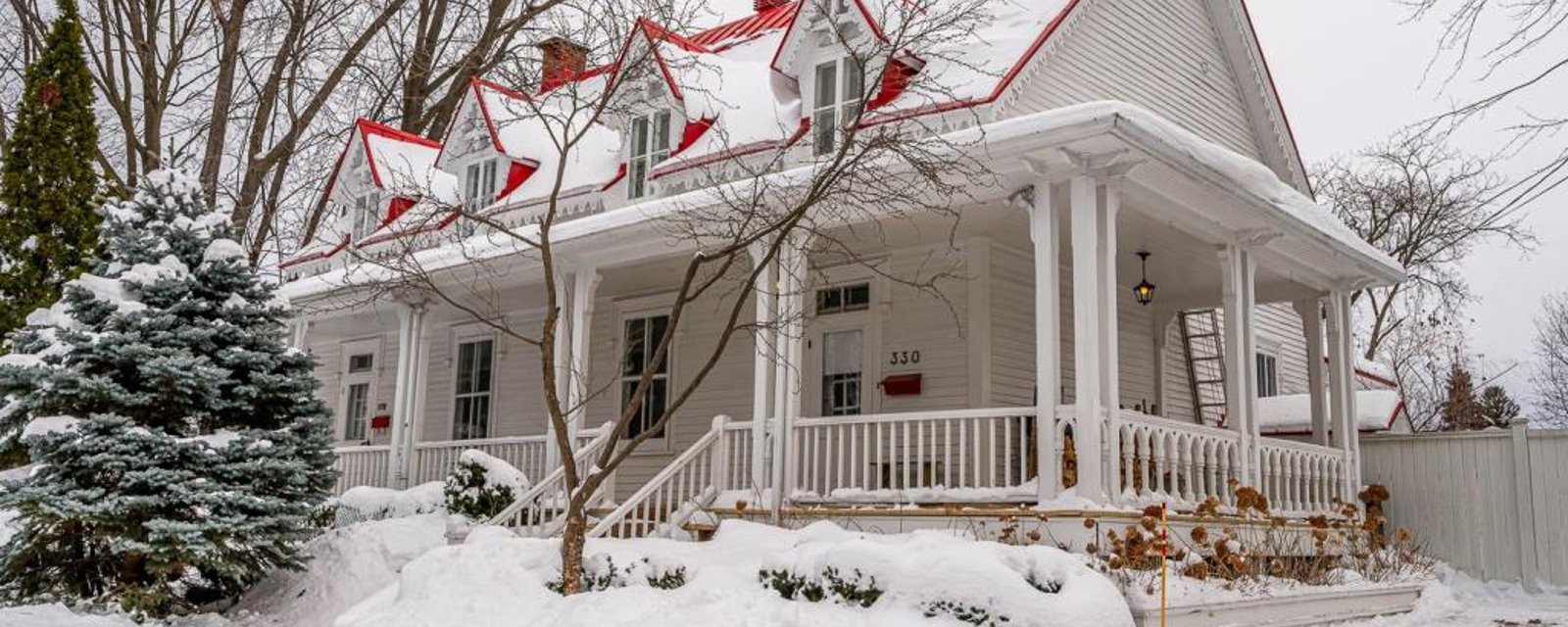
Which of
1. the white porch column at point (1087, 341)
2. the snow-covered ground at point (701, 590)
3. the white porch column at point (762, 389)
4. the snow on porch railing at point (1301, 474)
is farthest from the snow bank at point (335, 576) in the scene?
the snow on porch railing at point (1301, 474)

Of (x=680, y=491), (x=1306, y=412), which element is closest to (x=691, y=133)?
(x=680, y=491)

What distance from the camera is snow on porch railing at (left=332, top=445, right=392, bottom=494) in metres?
15.7

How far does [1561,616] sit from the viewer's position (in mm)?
10602

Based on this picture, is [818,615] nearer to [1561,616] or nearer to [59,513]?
[59,513]

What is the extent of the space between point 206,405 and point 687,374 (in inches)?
234

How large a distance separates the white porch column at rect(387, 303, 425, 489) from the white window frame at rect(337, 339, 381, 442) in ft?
14.4

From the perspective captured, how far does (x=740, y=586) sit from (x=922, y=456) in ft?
9.72

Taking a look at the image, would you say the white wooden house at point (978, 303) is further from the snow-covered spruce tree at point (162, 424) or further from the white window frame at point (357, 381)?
the snow-covered spruce tree at point (162, 424)

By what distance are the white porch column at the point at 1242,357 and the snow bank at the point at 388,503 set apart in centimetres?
753

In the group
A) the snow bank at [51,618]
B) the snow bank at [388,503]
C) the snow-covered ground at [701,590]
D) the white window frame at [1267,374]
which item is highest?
the white window frame at [1267,374]

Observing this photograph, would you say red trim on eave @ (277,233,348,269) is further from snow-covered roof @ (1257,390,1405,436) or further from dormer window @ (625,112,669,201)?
snow-covered roof @ (1257,390,1405,436)

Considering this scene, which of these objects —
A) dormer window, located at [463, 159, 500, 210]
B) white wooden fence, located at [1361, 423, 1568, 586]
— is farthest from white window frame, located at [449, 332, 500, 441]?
white wooden fence, located at [1361, 423, 1568, 586]

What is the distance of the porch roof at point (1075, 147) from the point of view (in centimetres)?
909

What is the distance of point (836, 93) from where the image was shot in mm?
13328
